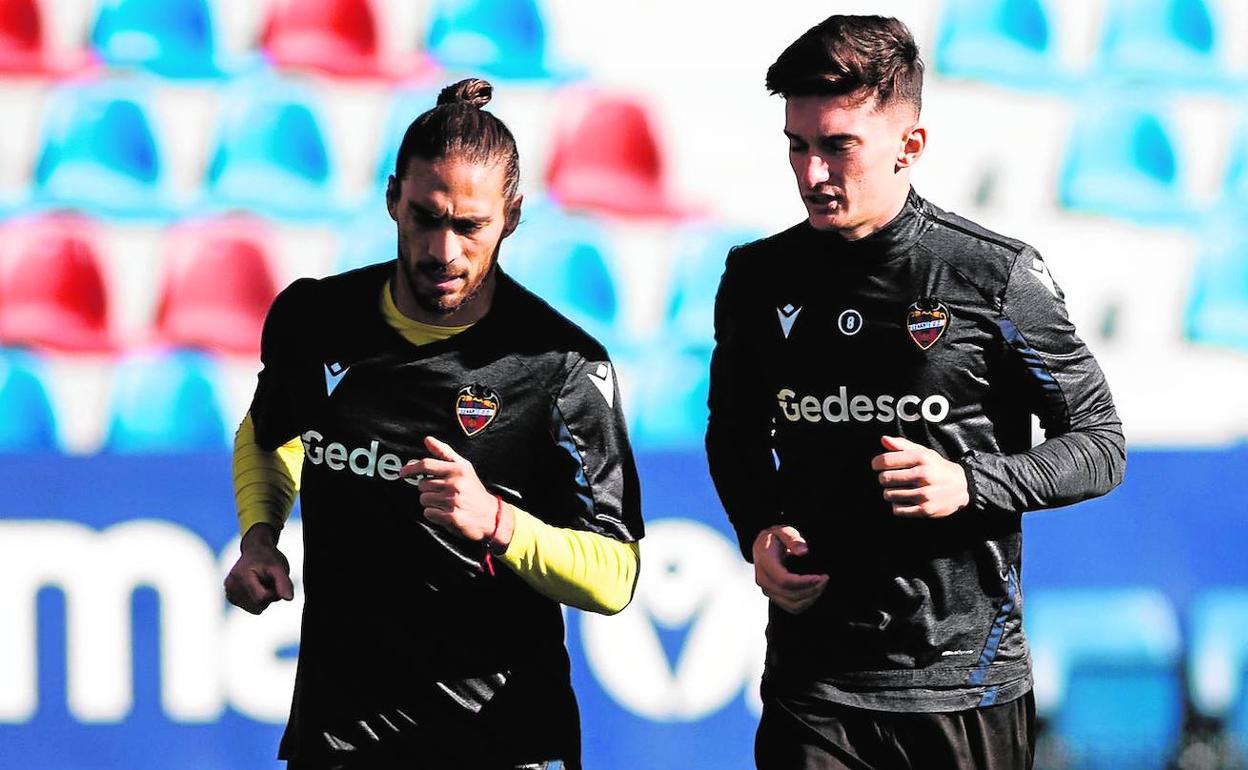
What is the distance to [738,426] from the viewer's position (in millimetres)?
2375

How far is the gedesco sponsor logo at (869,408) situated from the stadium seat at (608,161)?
133 cm

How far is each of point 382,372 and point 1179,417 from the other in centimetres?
203

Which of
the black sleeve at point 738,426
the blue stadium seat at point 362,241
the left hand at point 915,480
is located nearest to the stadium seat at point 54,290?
the blue stadium seat at point 362,241

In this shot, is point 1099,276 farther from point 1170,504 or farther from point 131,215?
point 131,215

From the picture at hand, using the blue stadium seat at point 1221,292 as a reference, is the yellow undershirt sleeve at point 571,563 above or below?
below

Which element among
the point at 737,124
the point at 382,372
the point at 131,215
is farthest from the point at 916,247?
the point at 131,215

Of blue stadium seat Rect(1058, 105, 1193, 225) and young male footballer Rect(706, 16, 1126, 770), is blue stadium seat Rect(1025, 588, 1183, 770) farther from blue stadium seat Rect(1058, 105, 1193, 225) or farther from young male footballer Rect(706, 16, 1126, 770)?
young male footballer Rect(706, 16, 1126, 770)

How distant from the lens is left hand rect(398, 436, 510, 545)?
1.99 m

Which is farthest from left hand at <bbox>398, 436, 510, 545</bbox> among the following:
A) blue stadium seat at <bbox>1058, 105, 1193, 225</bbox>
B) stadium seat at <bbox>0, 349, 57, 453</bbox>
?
blue stadium seat at <bbox>1058, 105, 1193, 225</bbox>

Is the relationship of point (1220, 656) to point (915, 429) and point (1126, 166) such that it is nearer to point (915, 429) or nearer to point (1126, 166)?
point (1126, 166)

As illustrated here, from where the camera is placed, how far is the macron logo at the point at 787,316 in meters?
2.29

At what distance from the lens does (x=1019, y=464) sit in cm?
215

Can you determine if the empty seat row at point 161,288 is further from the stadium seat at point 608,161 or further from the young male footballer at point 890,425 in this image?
the young male footballer at point 890,425

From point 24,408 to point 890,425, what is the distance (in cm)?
205
